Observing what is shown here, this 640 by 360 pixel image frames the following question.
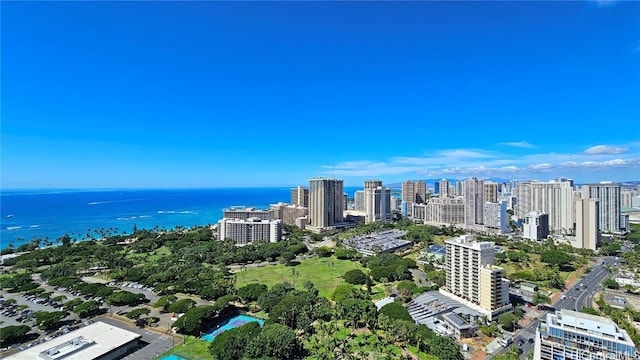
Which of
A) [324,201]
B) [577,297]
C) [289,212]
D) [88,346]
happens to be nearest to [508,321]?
[577,297]

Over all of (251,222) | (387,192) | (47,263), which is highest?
(387,192)

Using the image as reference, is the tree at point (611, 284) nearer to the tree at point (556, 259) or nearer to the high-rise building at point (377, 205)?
the tree at point (556, 259)

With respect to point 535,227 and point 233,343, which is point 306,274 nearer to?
point 233,343

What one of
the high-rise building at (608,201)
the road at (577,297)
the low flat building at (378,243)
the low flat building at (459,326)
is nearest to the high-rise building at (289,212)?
the low flat building at (378,243)

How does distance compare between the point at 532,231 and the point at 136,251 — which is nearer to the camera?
the point at 136,251

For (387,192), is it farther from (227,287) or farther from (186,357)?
(186,357)

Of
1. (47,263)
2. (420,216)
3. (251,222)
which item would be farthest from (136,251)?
(420,216)

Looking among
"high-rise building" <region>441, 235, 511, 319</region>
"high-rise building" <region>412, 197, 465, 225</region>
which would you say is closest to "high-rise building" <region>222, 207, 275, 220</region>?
"high-rise building" <region>412, 197, 465, 225</region>
